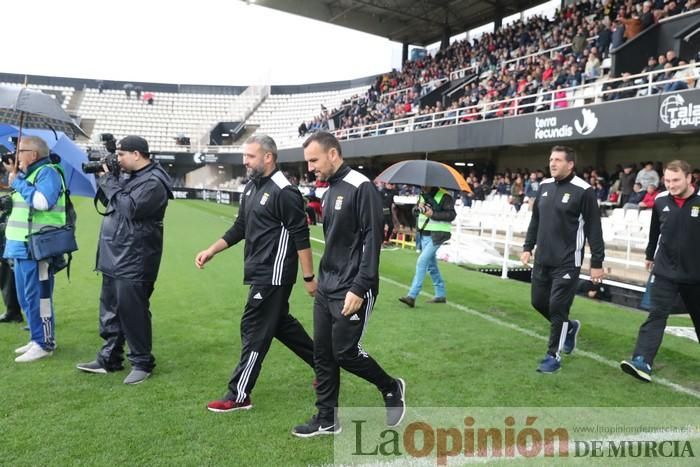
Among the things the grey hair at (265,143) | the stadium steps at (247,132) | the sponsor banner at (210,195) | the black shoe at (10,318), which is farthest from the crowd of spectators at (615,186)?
the stadium steps at (247,132)

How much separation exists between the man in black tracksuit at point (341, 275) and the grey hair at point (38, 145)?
269 centimetres

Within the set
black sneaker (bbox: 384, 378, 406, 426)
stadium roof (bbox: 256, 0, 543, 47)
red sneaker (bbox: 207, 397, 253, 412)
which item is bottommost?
red sneaker (bbox: 207, 397, 253, 412)

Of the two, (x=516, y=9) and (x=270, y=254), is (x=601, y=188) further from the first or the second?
(x=516, y=9)

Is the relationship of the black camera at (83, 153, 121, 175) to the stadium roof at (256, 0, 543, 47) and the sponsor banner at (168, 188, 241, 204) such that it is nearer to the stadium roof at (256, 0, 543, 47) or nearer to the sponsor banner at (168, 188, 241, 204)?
the stadium roof at (256, 0, 543, 47)

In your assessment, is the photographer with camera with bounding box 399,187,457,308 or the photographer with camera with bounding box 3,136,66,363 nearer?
the photographer with camera with bounding box 3,136,66,363

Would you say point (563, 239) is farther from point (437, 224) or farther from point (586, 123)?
point (586, 123)

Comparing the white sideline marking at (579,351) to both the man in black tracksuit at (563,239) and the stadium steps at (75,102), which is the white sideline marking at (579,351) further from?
the stadium steps at (75,102)

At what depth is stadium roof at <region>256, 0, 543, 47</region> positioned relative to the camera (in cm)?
3152

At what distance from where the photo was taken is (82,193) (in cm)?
554

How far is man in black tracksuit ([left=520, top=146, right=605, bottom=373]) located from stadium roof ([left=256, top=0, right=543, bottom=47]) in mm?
28277

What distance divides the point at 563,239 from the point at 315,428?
2.73 metres

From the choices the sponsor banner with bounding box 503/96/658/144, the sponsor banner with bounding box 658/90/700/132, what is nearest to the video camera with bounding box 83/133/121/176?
the sponsor banner with bounding box 658/90/700/132

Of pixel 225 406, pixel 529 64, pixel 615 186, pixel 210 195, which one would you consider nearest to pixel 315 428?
pixel 225 406

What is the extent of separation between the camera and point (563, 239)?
4.94m
